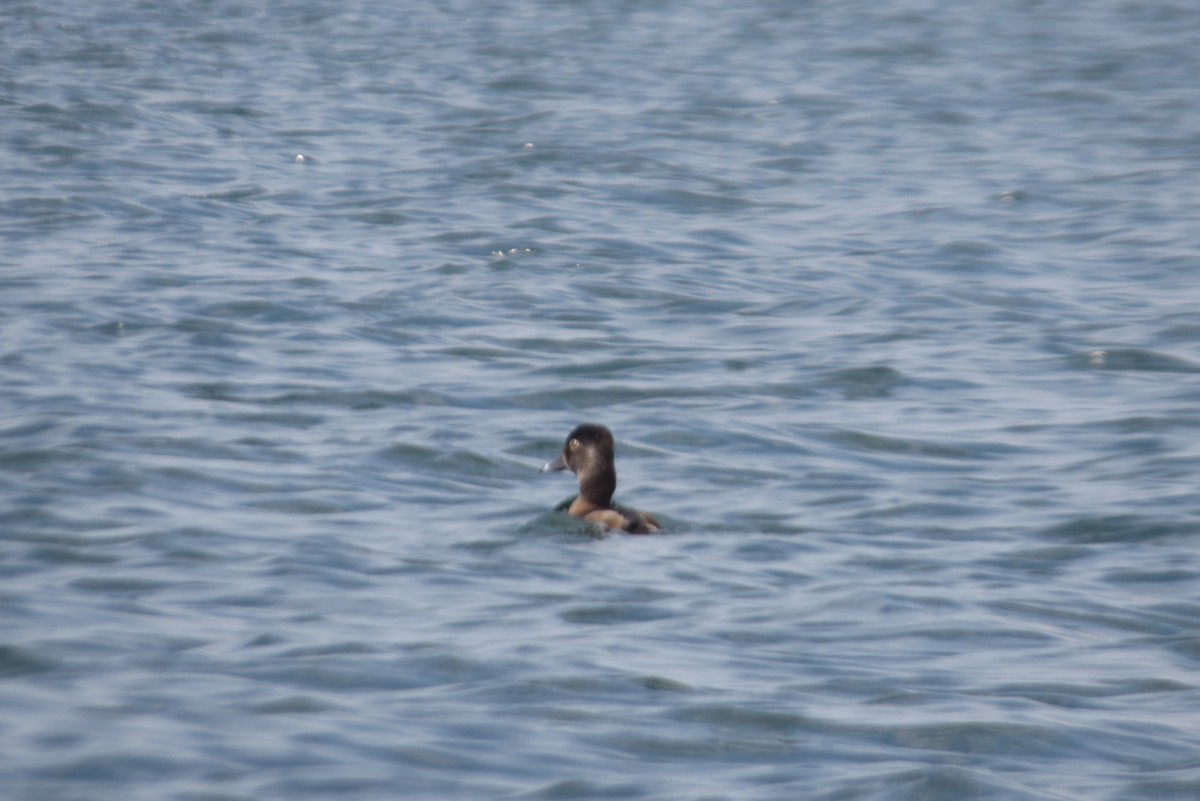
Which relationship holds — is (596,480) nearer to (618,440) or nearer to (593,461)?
(593,461)

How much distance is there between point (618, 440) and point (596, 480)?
79.3 inches

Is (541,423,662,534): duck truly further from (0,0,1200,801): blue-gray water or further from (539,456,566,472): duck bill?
(0,0,1200,801): blue-gray water

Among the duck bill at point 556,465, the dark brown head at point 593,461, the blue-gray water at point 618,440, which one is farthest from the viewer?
the duck bill at point 556,465

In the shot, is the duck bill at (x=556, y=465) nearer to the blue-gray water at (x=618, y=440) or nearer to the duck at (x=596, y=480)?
the duck at (x=596, y=480)

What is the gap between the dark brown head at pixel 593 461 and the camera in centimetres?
1083

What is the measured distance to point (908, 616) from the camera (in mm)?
8961

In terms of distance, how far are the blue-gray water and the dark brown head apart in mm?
376

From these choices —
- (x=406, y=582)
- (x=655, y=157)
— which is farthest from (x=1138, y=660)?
(x=655, y=157)

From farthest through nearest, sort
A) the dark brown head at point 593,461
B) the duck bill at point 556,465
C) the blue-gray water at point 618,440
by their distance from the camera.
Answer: the duck bill at point 556,465, the dark brown head at point 593,461, the blue-gray water at point 618,440

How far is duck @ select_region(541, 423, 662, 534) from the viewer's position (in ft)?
34.5

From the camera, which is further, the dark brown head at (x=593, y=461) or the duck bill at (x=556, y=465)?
the duck bill at (x=556, y=465)

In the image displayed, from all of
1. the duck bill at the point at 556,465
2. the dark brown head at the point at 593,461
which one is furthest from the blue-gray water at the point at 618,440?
the dark brown head at the point at 593,461

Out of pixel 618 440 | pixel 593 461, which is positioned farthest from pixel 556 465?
pixel 618 440

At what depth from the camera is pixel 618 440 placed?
12.8 m
